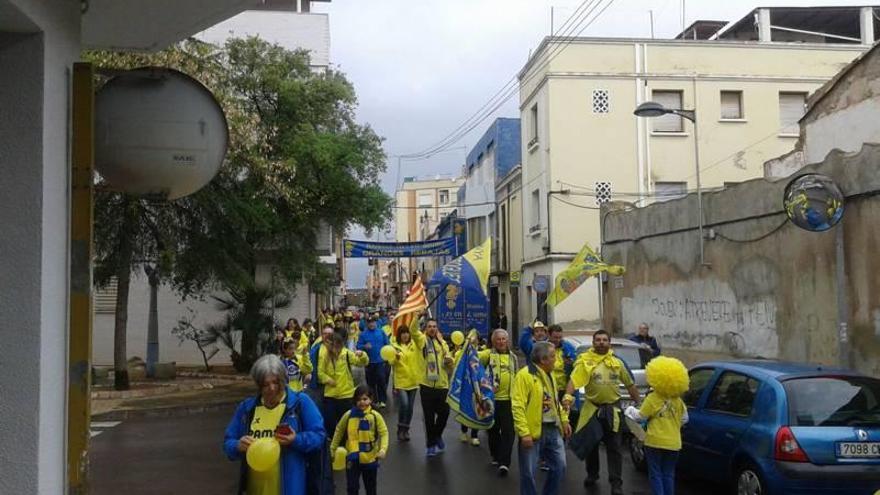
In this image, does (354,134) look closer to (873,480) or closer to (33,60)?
(873,480)

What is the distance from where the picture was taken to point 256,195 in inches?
805

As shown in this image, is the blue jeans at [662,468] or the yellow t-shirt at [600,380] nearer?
the blue jeans at [662,468]

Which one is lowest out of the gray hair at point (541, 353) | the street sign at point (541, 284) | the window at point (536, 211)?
the gray hair at point (541, 353)

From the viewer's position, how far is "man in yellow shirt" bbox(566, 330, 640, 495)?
8.91m

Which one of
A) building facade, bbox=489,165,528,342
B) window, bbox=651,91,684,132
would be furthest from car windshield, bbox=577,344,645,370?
building facade, bbox=489,165,528,342

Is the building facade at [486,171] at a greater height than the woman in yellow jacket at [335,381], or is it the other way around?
the building facade at [486,171]

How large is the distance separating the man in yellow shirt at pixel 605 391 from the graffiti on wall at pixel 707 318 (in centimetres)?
701

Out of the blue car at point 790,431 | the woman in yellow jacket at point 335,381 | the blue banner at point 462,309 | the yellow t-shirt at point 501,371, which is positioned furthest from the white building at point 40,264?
the blue banner at point 462,309

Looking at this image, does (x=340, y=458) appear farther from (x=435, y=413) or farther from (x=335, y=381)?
(x=435, y=413)

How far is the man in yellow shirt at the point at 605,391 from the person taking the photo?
8.91m

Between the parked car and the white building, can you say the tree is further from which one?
the white building

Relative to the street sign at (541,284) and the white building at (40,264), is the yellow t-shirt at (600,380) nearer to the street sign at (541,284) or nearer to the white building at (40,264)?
the white building at (40,264)

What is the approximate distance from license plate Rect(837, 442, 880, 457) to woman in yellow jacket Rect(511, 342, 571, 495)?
236 cm

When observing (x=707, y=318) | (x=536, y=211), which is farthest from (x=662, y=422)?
(x=536, y=211)
